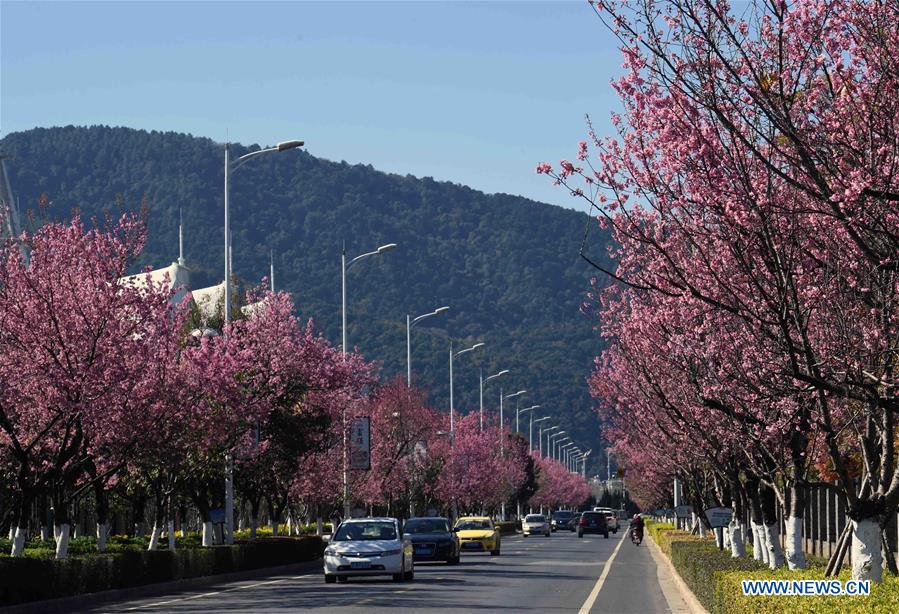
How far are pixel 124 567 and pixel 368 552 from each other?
601 centimetres

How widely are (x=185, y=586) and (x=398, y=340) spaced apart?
160110 mm

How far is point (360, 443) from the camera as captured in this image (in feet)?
201

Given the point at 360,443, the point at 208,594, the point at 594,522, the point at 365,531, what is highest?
the point at 360,443

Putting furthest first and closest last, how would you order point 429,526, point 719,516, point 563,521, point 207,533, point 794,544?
point 563,521 < point 429,526 < point 207,533 < point 719,516 < point 794,544

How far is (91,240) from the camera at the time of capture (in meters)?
33.6

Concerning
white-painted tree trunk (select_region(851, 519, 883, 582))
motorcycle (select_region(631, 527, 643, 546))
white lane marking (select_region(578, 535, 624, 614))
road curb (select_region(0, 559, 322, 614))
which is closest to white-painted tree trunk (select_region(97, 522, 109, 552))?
road curb (select_region(0, 559, 322, 614))

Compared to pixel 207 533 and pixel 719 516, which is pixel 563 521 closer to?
pixel 207 533

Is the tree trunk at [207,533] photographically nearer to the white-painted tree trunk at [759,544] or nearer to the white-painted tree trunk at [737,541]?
the white-painted tree trunk at [737,541]

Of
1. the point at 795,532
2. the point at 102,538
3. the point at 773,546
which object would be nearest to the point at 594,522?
the point at 102,538

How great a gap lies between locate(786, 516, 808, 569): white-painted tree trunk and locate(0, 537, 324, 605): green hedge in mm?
12269

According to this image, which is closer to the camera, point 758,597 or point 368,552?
point 758,597

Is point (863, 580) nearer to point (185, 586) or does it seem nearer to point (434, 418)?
point (185, 586)

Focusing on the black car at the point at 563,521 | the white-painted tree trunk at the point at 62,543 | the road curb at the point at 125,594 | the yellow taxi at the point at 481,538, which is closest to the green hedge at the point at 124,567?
the road curb at the point at 125,594

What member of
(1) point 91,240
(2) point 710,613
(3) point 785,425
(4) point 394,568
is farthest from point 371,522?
(3) point 785,425
